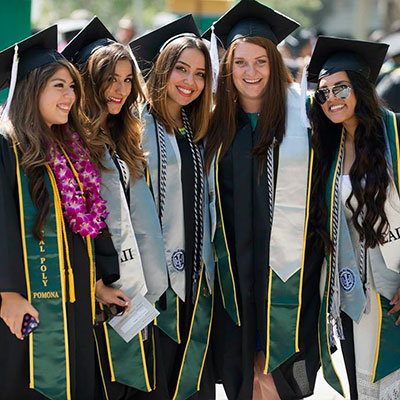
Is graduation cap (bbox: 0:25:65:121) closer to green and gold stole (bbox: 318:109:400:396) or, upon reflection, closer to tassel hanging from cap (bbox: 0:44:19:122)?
tassel hanging from cap (bbox: 0:44:19:122)

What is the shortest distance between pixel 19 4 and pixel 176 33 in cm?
190

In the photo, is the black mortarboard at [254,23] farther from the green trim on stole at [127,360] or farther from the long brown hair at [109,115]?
the green trim on stole at [127,360]

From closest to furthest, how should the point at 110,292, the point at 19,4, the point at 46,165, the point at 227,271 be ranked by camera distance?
the point at 46,165 < the point at 110,292 < the point at 227,271 < the point at 19,4

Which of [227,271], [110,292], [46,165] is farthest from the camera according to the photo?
[227,271]

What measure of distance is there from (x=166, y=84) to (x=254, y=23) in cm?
58

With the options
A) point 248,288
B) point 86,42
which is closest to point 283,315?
point 248,288

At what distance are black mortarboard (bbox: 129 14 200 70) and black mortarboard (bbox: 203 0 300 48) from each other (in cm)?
17

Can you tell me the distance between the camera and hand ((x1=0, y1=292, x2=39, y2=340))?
10.3 ft

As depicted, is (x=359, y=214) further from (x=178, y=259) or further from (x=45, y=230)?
(x=45, y=230)

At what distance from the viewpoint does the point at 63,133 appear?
3.44m

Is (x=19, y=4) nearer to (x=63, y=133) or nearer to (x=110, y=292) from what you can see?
(x=63, y=133)

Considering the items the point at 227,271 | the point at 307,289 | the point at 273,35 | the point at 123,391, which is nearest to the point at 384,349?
the point at 307,289

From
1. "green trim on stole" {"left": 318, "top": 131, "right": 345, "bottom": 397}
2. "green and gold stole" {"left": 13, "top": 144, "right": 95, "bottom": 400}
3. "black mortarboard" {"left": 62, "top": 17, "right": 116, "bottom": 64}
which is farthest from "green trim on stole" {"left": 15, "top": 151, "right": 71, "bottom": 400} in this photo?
"green trim on stole" {"left": 318, "top": 131, "right": 345, "bottom": 397}

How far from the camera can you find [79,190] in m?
3.35
